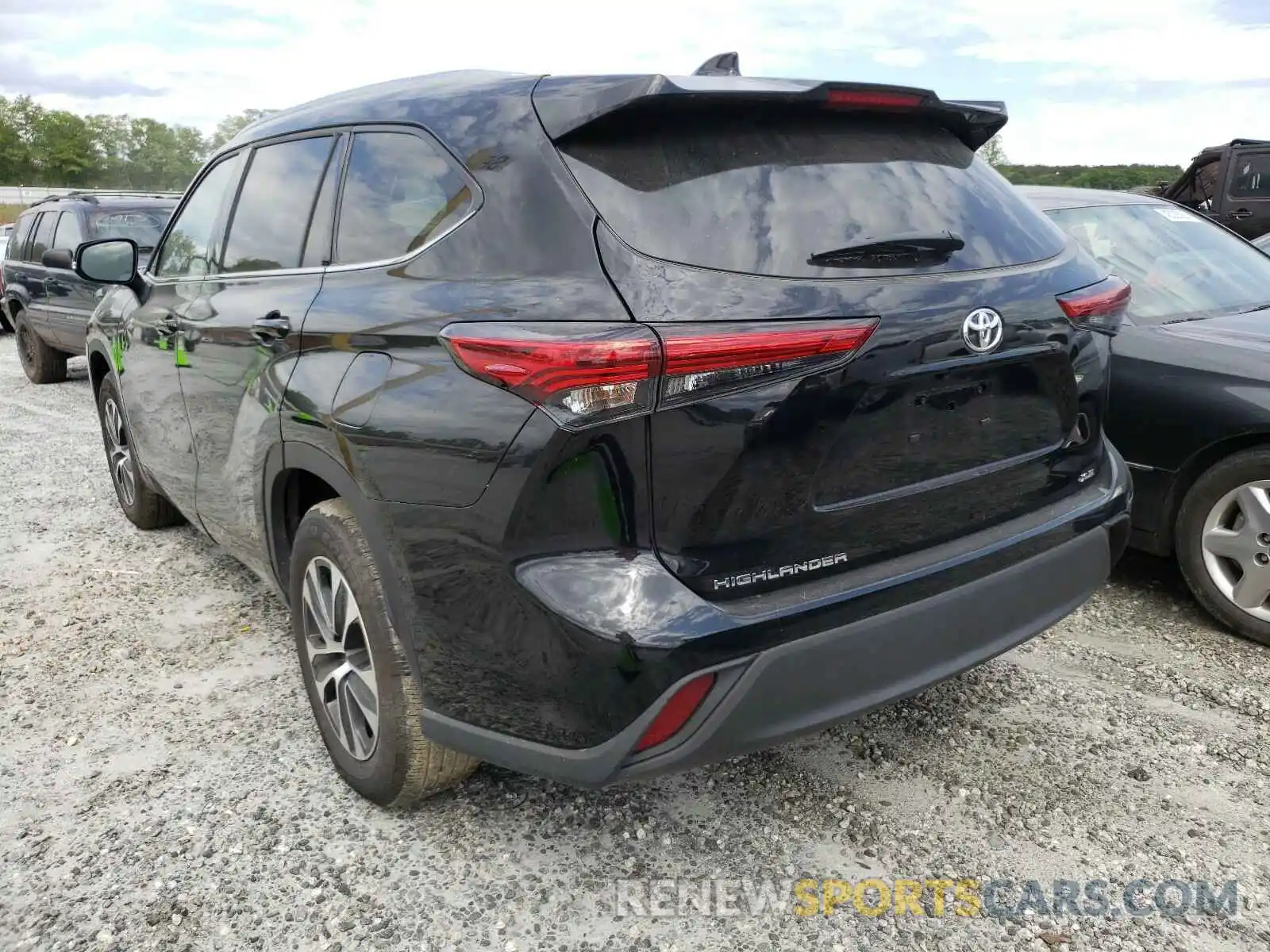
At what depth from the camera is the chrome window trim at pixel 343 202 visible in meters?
2.21

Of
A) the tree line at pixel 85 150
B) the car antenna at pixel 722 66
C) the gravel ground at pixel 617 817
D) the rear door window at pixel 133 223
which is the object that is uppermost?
the tree line at pixel 85 150

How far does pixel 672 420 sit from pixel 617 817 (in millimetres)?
1255

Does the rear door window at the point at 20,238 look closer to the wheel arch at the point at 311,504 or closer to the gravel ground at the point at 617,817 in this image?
the gravel ground at the point at 617,817

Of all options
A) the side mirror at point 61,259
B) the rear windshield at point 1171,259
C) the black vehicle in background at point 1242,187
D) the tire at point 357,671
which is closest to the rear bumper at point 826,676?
the tire at point 357,671

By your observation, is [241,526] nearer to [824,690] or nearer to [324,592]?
[324,592]

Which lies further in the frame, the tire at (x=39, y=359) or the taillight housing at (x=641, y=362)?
the tire at (x=39, y=359)

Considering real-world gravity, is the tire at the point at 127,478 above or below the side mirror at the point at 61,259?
below

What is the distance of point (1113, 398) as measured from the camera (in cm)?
377

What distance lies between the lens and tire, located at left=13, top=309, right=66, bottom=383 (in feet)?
32.7

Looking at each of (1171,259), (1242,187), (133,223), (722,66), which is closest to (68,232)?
(133,223)

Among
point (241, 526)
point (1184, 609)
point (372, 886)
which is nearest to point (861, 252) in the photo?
point (372, 886)

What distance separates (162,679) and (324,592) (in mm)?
1206

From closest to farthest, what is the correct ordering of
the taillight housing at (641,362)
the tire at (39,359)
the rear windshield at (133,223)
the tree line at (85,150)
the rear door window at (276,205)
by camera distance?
1. the taillight housing at (641,362)
2. the rear door window at (276,205)
3. the rear windshield at (133,223)
4. the tire at (39,359)
5. the tree line at (85,150)

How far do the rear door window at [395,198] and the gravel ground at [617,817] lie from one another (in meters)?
1.44
